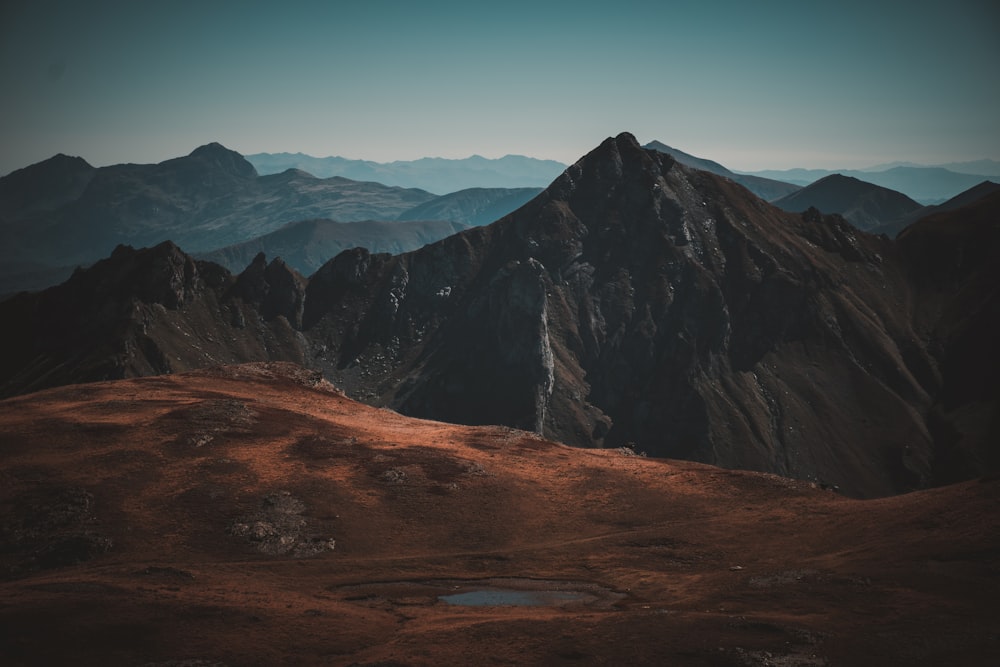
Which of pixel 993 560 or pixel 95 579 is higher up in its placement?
pixel 993 560

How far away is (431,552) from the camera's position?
67375 millimetres

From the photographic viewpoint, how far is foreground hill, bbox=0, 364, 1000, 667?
144 ft

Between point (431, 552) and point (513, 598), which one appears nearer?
point (513, 598)

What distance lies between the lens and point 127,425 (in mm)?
85375

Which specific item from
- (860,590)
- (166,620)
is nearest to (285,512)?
(166,620)

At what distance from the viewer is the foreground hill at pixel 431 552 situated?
43.9 m

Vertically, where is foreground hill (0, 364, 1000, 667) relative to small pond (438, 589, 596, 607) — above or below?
above

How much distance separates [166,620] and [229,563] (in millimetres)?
16071

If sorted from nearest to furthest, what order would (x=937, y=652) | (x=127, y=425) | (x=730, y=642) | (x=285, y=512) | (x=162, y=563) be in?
(x=937, y=652) → (x=730, y=642) → (x=162, y=563) → (x=285, y=512) → (x=127, y=425)

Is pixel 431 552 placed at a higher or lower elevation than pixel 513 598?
lower

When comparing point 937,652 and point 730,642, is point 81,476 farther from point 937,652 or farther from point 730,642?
point 937,652

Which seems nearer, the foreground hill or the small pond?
the foreground hill

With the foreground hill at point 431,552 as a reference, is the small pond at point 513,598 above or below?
below

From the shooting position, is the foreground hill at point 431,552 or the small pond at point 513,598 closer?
the foreground hill at point 431,552
